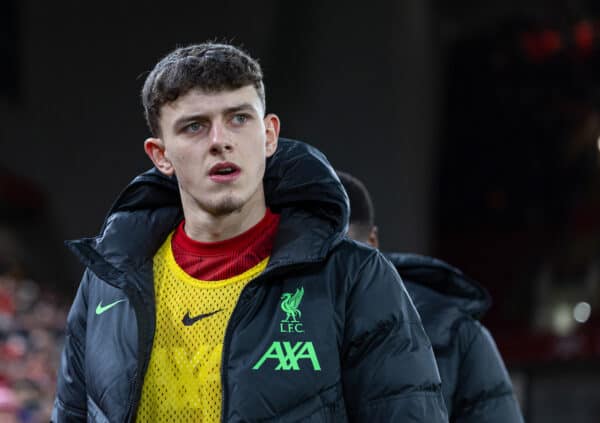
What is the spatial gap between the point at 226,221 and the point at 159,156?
0.20 meters

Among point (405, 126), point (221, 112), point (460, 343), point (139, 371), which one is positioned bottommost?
point (405, 126)

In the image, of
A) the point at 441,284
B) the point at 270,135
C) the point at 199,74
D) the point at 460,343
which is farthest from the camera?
the point at 441,284

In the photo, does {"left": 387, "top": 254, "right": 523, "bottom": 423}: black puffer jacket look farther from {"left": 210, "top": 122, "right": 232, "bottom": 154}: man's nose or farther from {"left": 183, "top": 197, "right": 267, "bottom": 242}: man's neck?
{"left": 210, "top": 122, "right": 232, "bottom": 154}: man's nose

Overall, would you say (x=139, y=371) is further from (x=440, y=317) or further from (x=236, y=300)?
(x=440, y=317)

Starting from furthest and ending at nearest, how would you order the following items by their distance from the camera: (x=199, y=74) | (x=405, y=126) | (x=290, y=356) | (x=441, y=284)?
(x=405, y=126), (x=441, y=284), (x=199, y=74), (x=290, y=356)

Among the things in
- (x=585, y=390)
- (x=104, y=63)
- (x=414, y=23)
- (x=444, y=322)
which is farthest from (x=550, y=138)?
(x=444, y=322)

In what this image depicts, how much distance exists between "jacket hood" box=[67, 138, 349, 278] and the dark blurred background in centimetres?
1069

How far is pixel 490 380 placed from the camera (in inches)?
114

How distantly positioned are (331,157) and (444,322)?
11.7 m

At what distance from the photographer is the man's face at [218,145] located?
2053 millimetres

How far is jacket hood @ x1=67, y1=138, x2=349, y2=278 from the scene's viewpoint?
6.97ft

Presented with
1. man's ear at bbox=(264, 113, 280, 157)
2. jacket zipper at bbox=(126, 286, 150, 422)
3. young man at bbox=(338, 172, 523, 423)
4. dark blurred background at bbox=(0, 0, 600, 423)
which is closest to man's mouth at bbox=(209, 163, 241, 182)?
man's ear at bbox=(264, 113, 280, 157)

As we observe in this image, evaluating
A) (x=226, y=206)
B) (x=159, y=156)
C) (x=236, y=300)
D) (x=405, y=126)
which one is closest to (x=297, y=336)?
(x=236, y=300)

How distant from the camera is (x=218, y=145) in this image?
204cm
